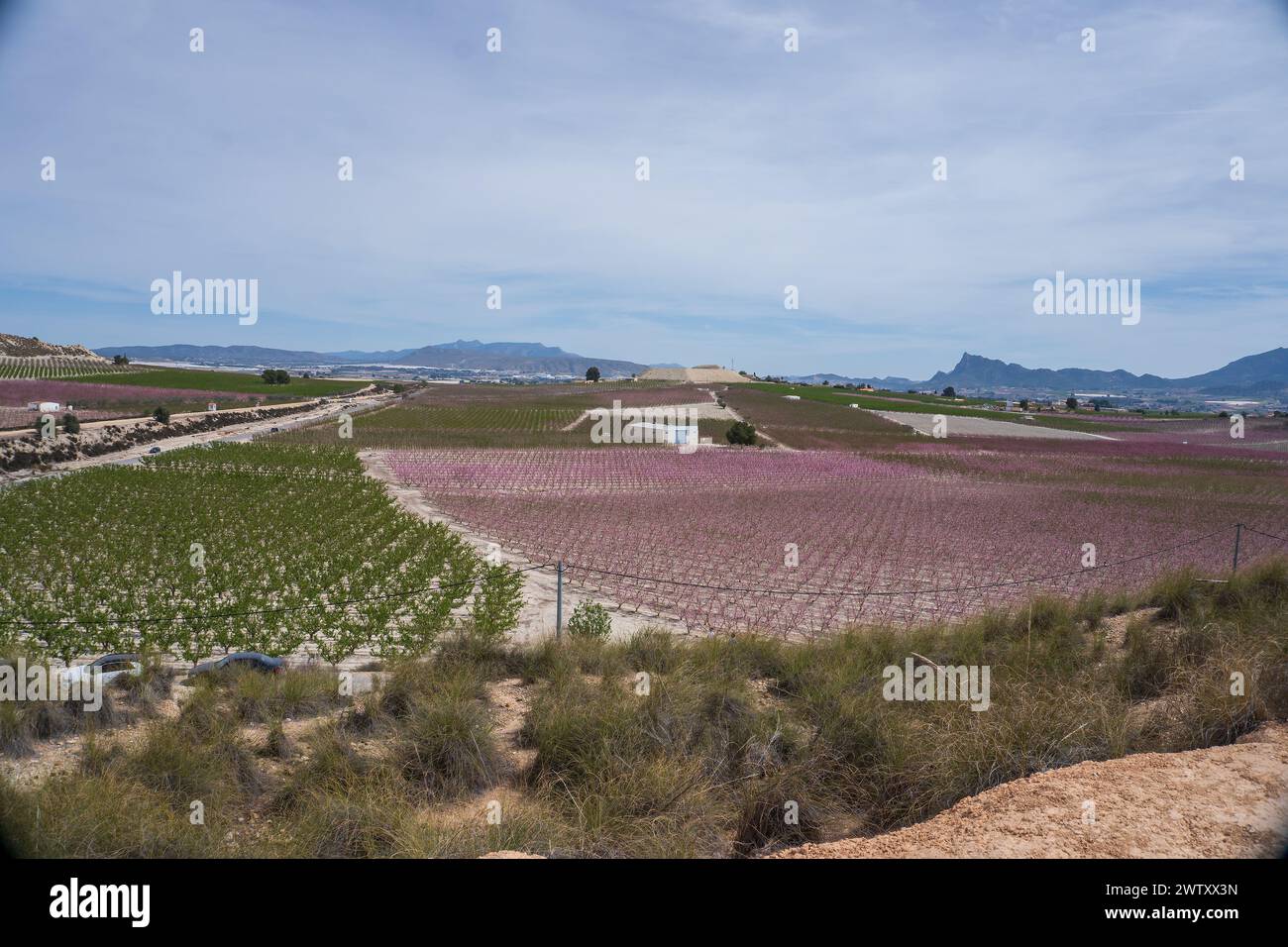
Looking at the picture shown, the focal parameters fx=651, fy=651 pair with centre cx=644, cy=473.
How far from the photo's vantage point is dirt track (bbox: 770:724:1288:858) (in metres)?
3.28

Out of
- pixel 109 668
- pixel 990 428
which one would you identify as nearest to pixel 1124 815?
pixel 109 668

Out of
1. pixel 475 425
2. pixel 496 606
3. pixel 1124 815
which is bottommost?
pixel 496 606

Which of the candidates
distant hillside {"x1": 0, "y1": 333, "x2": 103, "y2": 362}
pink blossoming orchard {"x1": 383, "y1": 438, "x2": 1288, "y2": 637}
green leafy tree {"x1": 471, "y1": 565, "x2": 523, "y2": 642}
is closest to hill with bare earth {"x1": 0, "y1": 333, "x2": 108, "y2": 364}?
distant hillside {"x1": 0, "y1": 333, "x2": 103, "y2": 362}

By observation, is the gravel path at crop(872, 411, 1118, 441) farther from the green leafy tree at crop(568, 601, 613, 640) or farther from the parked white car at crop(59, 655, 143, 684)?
the parked white car at crop(59, 655, 143, 684)

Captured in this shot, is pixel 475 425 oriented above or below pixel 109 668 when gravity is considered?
above

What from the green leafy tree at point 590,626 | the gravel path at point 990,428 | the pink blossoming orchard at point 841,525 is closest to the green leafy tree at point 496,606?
the green leafy tree at point 590,626

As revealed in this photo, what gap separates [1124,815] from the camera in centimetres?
353

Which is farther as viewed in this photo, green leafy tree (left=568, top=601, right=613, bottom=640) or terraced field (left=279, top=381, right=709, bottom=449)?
terraced field (left=279, top=381, right=709, bottom=449)

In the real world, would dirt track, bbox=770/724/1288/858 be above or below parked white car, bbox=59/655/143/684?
above

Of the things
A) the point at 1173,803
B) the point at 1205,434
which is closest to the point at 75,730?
the point at 1173,803

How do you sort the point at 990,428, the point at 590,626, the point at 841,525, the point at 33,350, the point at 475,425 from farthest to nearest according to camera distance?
the point at 33,350, the point at 990,428, the point at 475,425, the point at 841,525, the point at 590,626

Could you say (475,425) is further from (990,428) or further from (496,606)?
(990,428)

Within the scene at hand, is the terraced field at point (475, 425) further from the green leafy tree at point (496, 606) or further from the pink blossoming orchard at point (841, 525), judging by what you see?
the green leafy tree at point (496, 606)

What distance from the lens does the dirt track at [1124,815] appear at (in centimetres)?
328
